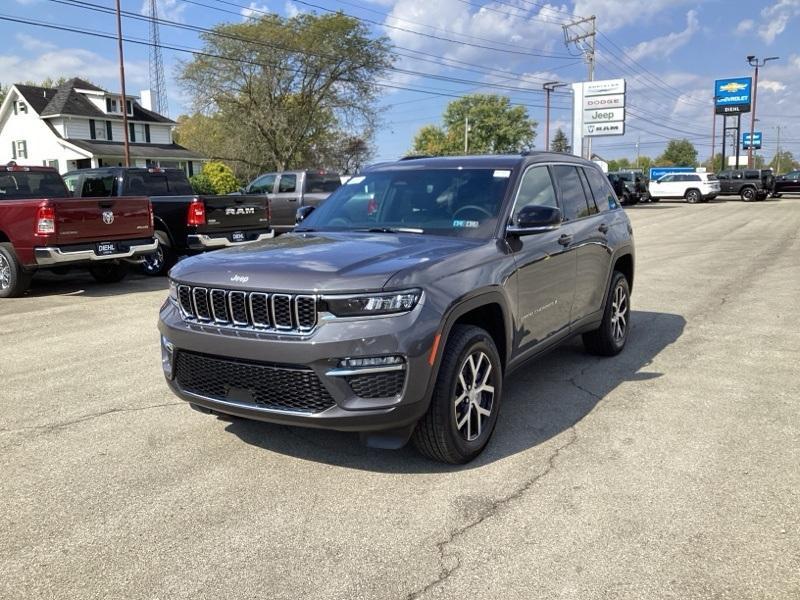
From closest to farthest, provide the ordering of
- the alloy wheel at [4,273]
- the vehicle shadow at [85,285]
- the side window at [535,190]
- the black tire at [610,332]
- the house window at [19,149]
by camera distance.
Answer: the side window at [535,190] < the black tire at [610,332] < the alloy wheel at [4,273] < the vehicle shadow at [85,285] < the house window at [19,149]

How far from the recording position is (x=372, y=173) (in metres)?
5.36

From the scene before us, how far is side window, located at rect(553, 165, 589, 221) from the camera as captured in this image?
215 inches

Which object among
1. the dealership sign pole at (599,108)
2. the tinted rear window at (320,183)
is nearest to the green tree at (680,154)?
the dealership sign pole at (599,108)

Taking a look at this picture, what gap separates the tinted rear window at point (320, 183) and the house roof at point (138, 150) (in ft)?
115

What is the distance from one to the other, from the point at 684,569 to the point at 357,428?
1595 millimetres

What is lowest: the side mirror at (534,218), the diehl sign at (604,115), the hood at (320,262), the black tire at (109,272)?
A: the black tire at (109,272)

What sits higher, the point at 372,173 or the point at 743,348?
the point at 372,173

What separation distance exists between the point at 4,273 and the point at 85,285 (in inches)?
59.6

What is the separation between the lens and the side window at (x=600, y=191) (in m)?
6.21

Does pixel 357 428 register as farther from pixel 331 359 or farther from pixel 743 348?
pixel 743 348

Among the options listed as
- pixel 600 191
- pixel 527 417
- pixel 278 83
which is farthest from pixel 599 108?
pixel 527 417

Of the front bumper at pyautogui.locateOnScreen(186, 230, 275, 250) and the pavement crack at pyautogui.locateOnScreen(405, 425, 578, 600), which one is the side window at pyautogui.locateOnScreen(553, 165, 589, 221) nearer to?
the pavement crack at pyautogui.locateOnScreen(405, 425, 578, 600)

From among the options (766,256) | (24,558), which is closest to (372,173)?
(24,558)

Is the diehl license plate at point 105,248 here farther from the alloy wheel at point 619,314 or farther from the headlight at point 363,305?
the headlight at point 363,305
